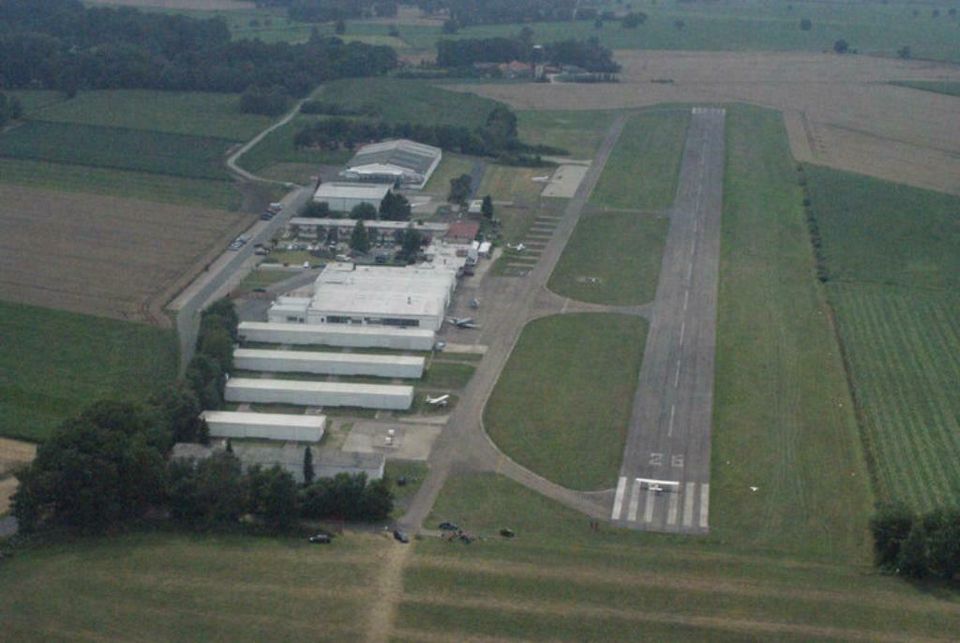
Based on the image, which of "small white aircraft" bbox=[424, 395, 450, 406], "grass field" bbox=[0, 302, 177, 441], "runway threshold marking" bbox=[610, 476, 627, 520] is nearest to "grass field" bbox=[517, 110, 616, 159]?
"grass field" bbox=[0, 302, 177, 441]

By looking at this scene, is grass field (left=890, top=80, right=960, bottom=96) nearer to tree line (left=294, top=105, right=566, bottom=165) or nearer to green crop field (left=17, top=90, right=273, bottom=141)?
tree line (left=294, top=105, right=566, bottom=165)

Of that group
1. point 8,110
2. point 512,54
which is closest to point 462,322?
point 8,110

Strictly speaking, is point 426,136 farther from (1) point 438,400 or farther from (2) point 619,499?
(2) point 619,499

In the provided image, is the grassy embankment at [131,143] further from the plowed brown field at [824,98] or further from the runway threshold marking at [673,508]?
the runway threshold marking at [673,508]

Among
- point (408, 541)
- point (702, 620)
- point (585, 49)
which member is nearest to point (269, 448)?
point (408, 541)

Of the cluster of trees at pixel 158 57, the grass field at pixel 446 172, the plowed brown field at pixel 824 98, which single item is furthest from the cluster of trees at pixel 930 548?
the cluster of trees at pixel 158 57
